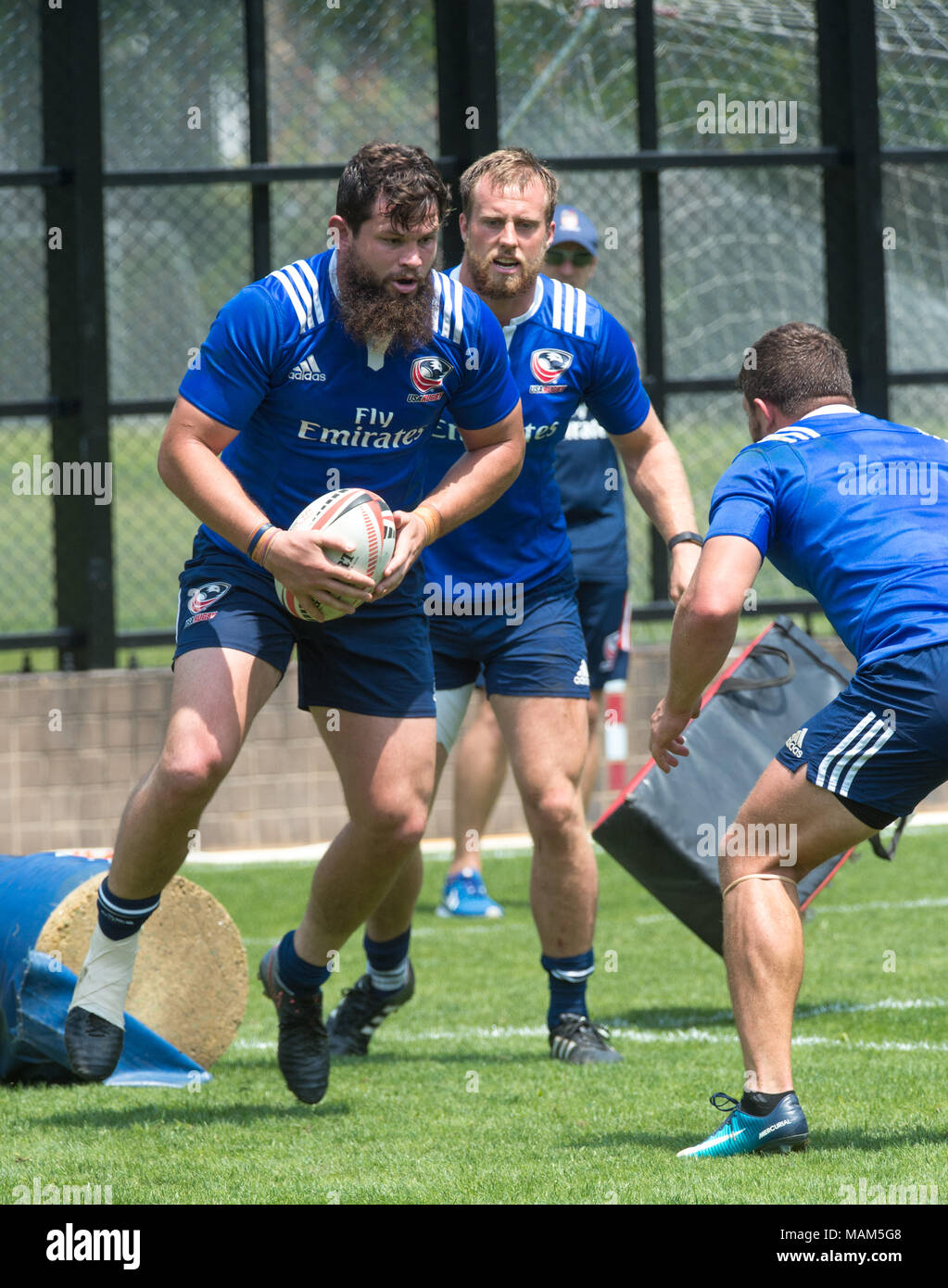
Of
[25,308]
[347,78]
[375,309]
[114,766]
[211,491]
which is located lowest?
[114,766]

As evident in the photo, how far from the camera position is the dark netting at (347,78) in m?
10.9

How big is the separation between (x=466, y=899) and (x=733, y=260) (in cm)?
510

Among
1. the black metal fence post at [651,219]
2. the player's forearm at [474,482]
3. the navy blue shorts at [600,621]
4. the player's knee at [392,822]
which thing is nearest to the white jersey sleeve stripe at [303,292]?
the player's forearm at [474,482]

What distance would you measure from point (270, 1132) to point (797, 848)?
60.0 inches

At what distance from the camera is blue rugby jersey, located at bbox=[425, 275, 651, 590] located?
5.61 m

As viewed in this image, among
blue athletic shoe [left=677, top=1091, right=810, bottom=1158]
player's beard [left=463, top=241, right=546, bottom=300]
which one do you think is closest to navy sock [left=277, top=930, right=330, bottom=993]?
blue athletic shoe [left=677, top=1091, right=810, bottom=1158]

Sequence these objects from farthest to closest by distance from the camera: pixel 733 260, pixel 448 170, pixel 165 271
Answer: pixel 733 260 < pixel 448 170 < pixel 165 271

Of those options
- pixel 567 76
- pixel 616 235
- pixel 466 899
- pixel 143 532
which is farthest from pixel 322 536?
pixel 567 76

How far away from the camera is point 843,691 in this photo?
4180 millimetres

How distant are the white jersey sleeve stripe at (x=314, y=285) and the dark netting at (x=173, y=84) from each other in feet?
21.3

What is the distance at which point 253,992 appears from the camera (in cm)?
701

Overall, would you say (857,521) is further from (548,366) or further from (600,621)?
(600,621)
